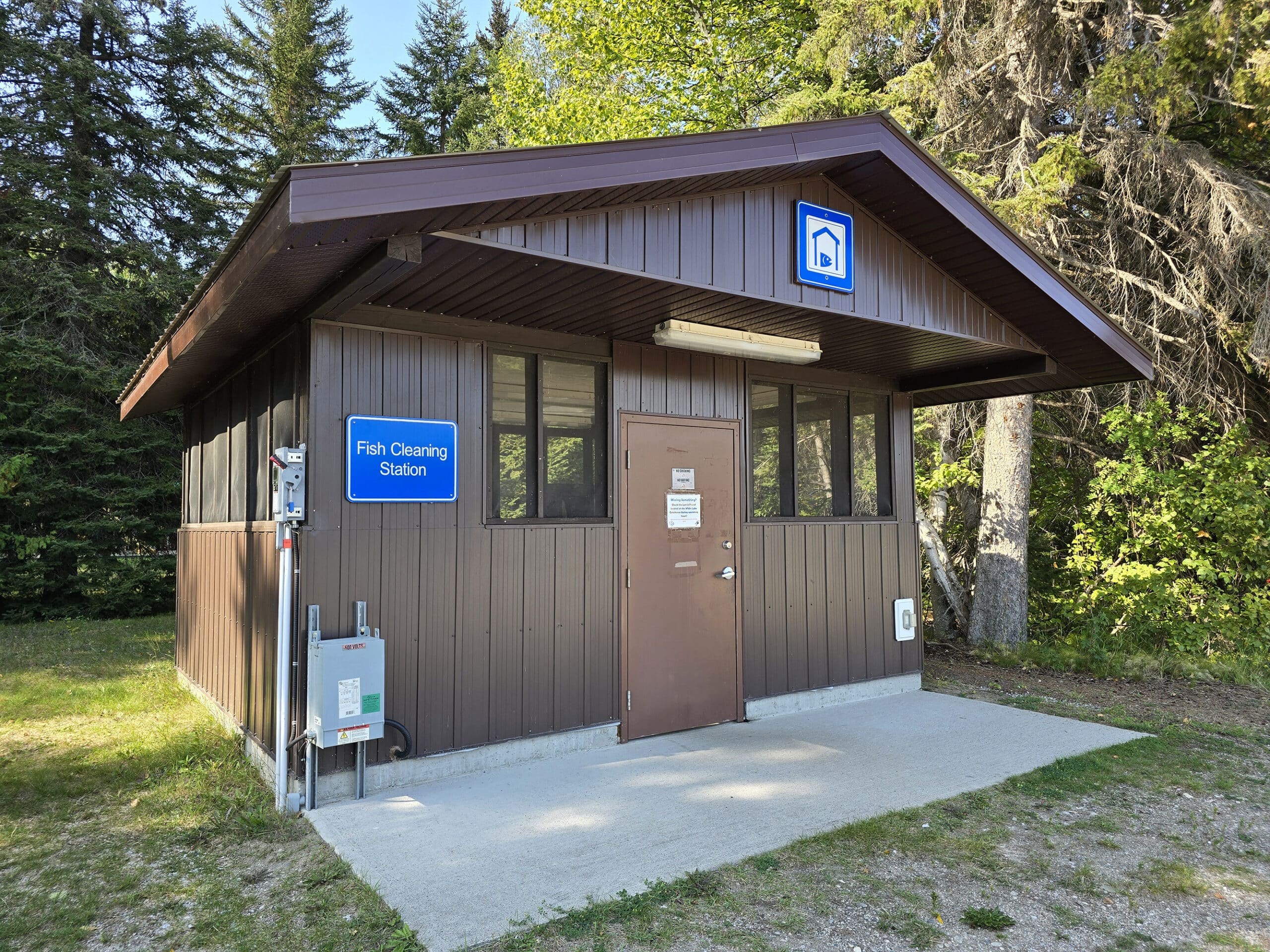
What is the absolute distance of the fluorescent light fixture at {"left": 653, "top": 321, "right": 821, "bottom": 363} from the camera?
16.6 feet

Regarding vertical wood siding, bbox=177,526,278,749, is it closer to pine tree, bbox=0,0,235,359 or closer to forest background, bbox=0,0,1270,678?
forest background, bbox=0,0,1270,678

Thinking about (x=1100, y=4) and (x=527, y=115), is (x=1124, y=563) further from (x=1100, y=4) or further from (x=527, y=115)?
(x=527, y=115)

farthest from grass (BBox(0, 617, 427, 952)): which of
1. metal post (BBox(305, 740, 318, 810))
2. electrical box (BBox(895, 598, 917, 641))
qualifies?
electrical box (BBox(895, 598, 917, 641))

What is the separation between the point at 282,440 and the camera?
4.70 metres

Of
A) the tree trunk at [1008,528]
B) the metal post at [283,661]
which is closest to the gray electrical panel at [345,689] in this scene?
the metal post at [283,661]

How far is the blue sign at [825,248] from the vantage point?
4.90 m

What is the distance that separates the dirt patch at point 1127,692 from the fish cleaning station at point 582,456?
94cm

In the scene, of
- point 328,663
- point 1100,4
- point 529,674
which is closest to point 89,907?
point 328,663

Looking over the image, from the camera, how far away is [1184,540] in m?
9.53

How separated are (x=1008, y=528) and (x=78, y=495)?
1246 centimetres

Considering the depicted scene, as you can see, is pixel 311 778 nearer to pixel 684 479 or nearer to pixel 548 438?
pixel 548 438

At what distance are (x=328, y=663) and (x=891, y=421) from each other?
5118 millimetres

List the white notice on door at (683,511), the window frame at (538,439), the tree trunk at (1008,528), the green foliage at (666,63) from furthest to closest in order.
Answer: the green foliage at (666,63) → the tree trunk at (1008,528) → the white notice on door at (683,511) → the window frame at (538,439)

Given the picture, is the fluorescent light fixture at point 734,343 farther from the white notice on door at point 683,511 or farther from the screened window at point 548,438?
the white notice on door at point 683,511
